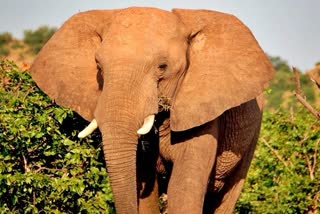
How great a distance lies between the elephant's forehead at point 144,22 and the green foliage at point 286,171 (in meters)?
3.07

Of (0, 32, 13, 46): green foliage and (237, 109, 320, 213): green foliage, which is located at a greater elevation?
(237, 109, 320, 213): green foliage

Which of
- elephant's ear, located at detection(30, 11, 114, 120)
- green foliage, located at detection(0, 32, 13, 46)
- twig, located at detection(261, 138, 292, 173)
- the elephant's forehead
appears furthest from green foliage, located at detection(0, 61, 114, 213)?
green foliage, located at detection(0, 32, 13, 46)

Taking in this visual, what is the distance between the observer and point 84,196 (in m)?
8.17

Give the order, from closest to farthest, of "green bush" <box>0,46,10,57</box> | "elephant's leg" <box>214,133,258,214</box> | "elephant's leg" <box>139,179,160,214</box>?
"elephant's leg" <box>139,179,160,214</box>
"elephant's leg" <box>214,133,258,214</box>
"green bush" <box>0,46,10,57</box>

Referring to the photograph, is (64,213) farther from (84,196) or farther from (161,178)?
(161,178)

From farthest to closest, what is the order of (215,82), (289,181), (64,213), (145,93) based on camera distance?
(289,181), (64,213), (215,82), (145,93)

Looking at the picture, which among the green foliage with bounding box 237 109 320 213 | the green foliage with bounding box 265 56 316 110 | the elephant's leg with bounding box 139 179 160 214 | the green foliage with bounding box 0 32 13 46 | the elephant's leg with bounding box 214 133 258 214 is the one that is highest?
the elephant's leg with bounding box 139 179 160 214

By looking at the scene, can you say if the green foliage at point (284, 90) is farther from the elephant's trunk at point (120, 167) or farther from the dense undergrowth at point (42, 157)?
the elephant's trunk at point (120, 167)

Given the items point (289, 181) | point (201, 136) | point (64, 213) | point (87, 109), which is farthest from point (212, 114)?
point (289, 181)

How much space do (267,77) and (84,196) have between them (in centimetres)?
178

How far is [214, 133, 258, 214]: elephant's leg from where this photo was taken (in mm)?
9117

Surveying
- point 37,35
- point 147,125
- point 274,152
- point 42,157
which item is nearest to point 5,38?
point 37,35

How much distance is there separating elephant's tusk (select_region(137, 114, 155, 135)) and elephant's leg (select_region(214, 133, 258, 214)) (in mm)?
2284

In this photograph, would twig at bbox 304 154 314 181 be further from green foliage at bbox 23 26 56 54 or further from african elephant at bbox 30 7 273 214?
green foliage at bbox 23 26 56 54
